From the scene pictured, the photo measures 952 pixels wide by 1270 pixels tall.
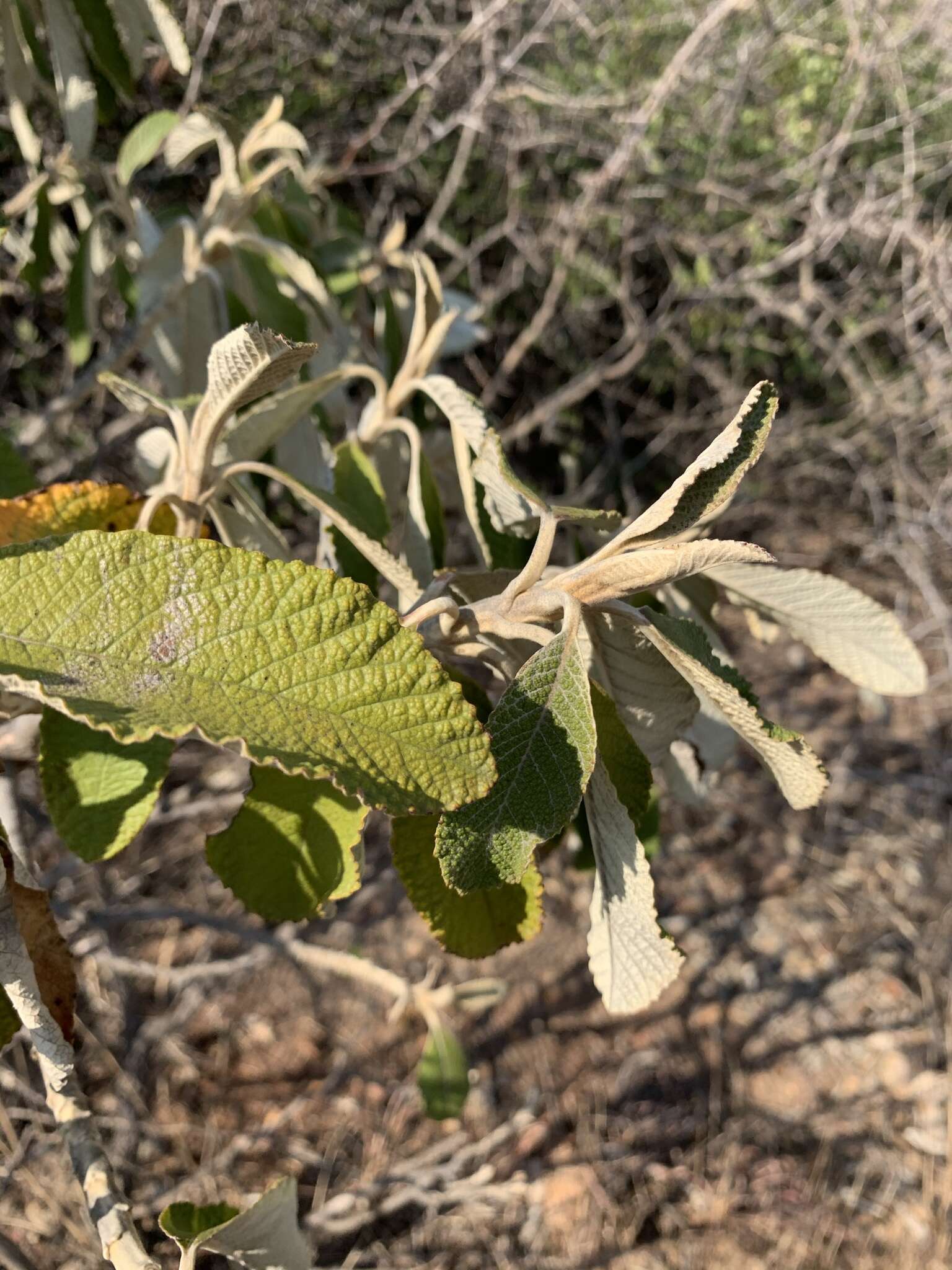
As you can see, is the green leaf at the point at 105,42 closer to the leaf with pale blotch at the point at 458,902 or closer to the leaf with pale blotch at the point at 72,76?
the leaf with pale blotch at the point at 72,76

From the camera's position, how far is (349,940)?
247 centimetres

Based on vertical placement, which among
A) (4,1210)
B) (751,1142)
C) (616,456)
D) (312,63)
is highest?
(312,63)

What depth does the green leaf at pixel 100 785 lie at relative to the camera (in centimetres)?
60

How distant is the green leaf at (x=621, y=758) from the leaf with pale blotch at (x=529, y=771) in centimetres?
12

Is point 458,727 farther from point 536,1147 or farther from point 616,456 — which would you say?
point 616,456

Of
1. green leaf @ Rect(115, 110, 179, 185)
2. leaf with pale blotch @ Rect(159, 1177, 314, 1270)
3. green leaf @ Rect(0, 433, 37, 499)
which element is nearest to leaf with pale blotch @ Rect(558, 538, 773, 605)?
leaf with pale blotch @ Rect(159, 1177, 314, 1270)

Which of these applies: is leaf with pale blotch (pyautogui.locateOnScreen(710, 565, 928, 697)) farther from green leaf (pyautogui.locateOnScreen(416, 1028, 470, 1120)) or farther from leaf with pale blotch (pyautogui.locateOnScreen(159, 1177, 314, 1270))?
green leaf (pyautogui.locateOnScreen(416, 1028, 470, 1120))

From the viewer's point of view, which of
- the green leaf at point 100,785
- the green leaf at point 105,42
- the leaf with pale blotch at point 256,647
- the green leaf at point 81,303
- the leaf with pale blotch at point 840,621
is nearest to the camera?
the leaf with pale blotch at point 256,647

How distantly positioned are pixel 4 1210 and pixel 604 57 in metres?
3.12

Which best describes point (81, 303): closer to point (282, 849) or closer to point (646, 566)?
point (282, 849)

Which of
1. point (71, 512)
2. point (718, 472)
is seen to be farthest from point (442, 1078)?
point (718, 472)

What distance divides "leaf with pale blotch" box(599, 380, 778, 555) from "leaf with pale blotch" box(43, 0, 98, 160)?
0.96 meters

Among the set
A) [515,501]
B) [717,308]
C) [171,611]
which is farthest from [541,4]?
[171,611]

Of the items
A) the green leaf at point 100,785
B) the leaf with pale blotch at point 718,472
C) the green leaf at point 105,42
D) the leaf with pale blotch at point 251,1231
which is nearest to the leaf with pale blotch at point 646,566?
the leaf with pale blotch at point 718,472
